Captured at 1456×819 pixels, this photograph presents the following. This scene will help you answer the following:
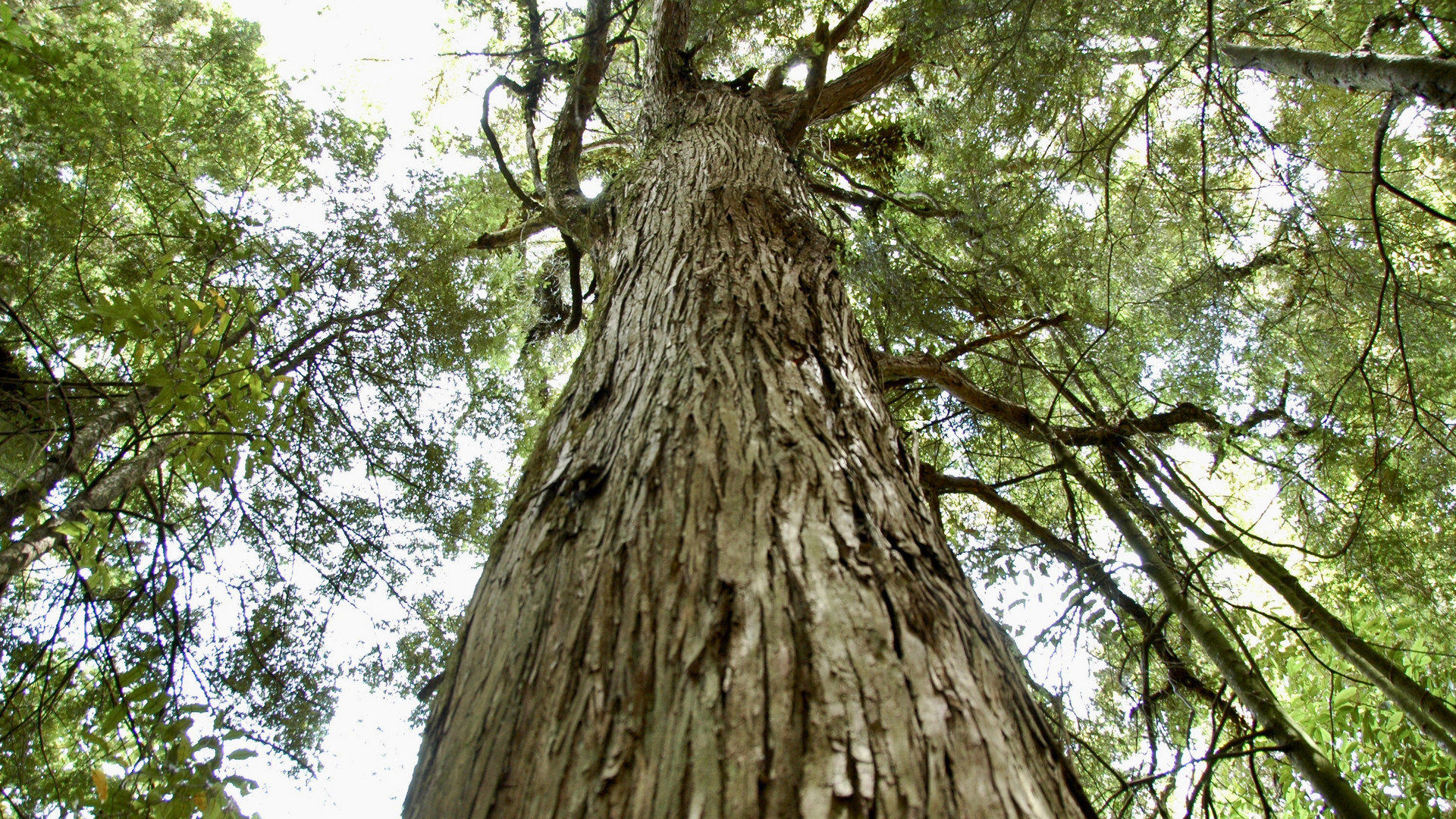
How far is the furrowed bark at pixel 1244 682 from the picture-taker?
2.09 metres

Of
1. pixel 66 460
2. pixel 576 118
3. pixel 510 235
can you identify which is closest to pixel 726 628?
pixel 66 460

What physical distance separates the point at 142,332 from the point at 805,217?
201cm

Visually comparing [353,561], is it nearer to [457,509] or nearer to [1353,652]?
[457,509]

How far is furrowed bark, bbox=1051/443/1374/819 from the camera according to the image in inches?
82.1

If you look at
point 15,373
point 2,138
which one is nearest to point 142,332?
point 15,373

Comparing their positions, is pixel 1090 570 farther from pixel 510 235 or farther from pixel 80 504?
pixel 510 235

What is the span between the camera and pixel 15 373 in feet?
14.7

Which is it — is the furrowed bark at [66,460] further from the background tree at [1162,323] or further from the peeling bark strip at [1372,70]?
the peeling bark strip at [1372,70]

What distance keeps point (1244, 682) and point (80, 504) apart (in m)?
4.40

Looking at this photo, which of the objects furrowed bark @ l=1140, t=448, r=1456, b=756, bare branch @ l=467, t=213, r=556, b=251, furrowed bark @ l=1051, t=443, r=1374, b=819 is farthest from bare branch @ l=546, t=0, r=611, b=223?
furrowed bark @ l=1140, t=448, r=1456, b=756

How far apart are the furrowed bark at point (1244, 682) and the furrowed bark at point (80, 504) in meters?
4.02

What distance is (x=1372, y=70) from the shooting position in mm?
2330

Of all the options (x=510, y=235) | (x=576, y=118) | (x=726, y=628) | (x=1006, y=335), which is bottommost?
(x=726, y=628)

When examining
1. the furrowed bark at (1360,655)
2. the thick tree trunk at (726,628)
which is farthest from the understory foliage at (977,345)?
the thick tree trunk at (726,628)
